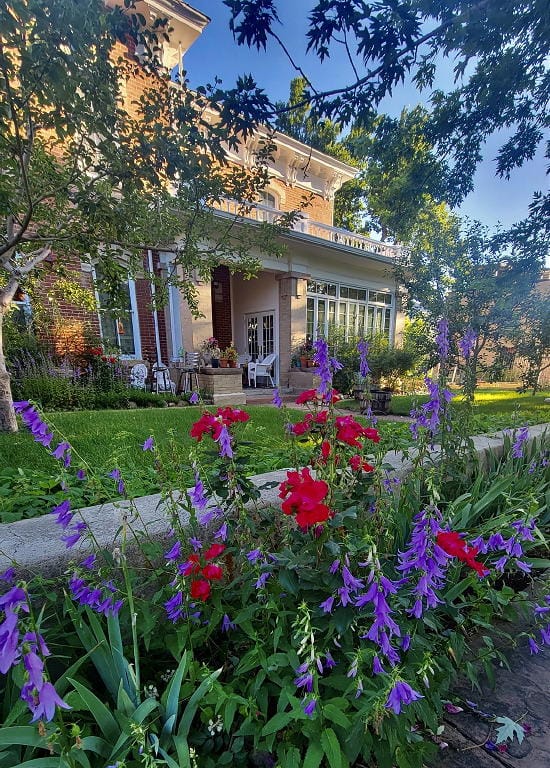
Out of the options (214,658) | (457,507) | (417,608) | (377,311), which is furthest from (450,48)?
(377,311)

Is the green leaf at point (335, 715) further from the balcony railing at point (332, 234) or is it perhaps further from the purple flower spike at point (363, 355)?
the balcony railing at point (332, 234)

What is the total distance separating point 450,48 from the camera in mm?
2268

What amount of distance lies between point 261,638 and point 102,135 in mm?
3048

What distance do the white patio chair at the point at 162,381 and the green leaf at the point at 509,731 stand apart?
693cm

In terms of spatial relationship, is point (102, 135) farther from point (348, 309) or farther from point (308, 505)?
point (348, 309)

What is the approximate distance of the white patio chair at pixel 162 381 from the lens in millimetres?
7465

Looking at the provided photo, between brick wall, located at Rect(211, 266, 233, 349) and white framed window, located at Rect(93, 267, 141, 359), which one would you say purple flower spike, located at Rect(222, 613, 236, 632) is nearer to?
white framed window, located at Rect(93, 267, 141, 359)

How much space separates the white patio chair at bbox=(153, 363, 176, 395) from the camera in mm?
7465

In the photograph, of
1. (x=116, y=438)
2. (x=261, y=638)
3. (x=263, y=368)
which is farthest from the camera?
(x=263, y=368)

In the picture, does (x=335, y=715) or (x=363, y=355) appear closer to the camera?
(x=335, y=715)

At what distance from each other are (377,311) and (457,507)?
10.8 metres

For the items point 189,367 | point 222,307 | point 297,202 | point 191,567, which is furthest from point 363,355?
point 297,202

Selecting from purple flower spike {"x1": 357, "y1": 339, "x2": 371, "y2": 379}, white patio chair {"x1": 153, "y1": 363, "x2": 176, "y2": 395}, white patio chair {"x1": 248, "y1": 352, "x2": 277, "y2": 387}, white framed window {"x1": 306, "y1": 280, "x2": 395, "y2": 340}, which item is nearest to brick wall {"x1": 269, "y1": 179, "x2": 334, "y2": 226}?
white framed window {"x1": 306, "y1": 280, "x2": 395, "y2": 340}

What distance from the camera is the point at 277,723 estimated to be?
80 centimetres
